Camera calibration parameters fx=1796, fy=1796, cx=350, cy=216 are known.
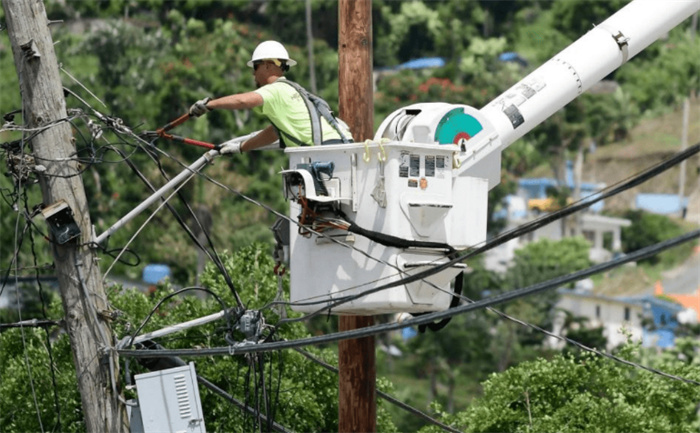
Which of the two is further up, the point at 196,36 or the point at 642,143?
the point at 196,36

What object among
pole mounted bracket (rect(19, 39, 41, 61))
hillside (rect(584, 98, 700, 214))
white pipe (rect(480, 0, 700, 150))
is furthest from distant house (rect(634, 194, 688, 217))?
pole mounted bracket (rect(19, 39, 41, 61))

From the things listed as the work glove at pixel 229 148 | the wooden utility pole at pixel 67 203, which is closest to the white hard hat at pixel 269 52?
the work glove at pixel 229 148

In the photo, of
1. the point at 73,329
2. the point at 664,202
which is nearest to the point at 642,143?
the point at 664,202

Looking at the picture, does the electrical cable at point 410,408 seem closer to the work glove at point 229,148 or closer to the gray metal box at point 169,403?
the gray metal box at point 169,403

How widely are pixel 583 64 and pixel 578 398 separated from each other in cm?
637

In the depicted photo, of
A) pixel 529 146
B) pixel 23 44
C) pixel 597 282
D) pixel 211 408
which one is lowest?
pixel 597 282

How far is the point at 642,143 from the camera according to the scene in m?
134

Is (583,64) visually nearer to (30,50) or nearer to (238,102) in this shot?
(238,102)

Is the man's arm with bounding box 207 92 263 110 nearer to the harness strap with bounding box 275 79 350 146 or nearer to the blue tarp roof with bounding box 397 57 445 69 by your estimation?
the harness strap with bounding box 275 79 350 146

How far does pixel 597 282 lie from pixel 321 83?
2824 cm

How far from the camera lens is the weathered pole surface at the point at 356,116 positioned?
1527 cm

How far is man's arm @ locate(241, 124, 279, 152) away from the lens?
49.6 ft

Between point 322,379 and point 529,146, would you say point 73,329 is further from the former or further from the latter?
point 529,146

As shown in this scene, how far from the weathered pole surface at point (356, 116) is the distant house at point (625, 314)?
220 ft
